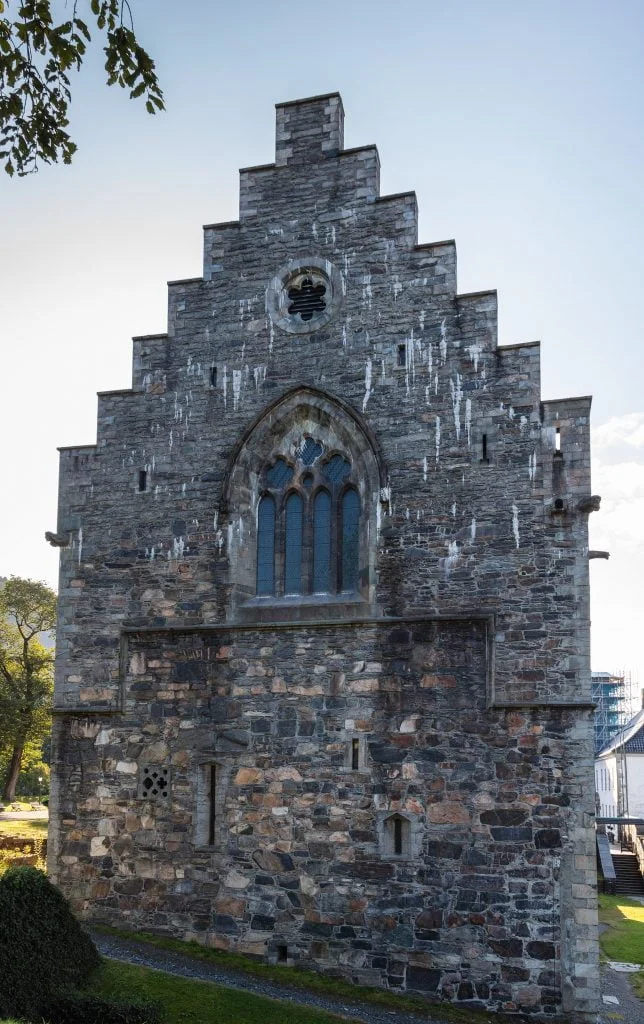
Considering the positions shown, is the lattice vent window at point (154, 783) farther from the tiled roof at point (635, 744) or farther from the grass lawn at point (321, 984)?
the tiled roof at point (635, 744)

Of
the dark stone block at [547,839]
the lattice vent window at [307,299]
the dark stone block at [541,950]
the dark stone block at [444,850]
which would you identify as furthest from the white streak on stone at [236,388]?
the dark stone block at [541,950]

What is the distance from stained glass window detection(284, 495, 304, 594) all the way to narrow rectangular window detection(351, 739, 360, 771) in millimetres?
2596

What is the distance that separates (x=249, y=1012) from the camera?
11.7 m

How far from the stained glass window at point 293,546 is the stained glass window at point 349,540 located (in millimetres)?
742

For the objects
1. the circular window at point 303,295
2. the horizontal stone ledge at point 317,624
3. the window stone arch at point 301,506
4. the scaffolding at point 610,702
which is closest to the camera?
the horizontal stone ledge at point 317,624

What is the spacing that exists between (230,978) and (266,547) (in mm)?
6498

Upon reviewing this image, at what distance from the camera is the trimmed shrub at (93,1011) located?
10.2 meters

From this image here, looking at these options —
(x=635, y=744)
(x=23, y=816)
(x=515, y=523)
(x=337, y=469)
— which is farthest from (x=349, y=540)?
(x=635, y=744)

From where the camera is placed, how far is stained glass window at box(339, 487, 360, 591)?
14.7 metres

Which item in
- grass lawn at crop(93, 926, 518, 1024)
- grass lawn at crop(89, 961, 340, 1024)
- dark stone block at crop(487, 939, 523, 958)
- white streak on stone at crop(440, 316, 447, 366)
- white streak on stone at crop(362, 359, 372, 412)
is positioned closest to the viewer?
grass lawn at crop(89, 961, 340, 1024)

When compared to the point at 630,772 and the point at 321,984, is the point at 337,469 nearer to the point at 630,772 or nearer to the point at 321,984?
the point at 321,984

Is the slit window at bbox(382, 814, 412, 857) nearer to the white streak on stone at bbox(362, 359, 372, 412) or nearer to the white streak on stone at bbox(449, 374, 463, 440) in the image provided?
the white streak on stone at bbox(449, 374, 463, 440)

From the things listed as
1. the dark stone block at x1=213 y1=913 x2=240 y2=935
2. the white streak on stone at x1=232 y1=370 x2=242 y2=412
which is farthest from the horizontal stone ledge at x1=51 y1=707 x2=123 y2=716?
the white streak on stone at x1=232 y1=370 x2=242 y2=412

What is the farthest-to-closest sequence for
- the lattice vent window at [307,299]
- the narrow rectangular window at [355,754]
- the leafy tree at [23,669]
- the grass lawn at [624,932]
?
the leafy tree at [23,669] < the grass lawn at [624,932] < the lattice vent window at [307,299] < the narrow rectangular window at [355,754]
